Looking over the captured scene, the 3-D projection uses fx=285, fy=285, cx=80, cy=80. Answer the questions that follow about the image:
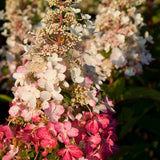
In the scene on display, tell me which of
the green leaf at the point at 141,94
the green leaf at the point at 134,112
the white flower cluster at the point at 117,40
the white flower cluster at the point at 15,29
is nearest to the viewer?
the white flower cluster at the point at 117,40

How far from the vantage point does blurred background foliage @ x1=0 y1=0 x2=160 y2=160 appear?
188cm

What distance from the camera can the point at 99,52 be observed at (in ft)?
6.27

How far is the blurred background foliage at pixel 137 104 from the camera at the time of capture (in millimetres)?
1884

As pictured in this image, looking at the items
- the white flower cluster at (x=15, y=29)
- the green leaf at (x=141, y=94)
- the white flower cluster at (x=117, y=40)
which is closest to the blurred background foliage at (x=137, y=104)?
the green leaf at (x=141, y=94)

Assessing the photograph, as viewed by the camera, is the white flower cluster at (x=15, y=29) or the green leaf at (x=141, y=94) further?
the white flower cluster at (x=15, y=29)

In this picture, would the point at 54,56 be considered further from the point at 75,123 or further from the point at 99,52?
the point at 99,52

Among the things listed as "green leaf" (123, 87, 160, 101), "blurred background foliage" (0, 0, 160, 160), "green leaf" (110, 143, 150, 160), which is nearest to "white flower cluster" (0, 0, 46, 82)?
"blurred background foliage" (0, 0, 160, 160)

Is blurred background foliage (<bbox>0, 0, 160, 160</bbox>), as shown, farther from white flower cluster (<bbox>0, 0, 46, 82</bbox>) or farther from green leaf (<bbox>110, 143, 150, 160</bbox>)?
white flower cluster (<bbox>0, 0, 46, 82</bbox>)

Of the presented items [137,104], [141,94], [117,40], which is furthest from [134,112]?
[117,40]

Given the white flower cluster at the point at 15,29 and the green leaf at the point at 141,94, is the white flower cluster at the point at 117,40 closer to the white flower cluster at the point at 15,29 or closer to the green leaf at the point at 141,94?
the green leaf at the point at 141,94

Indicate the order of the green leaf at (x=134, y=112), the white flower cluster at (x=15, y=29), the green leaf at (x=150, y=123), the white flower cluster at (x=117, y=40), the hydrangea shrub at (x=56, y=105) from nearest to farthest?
1. the hydrangea shrub at (x=56, y=105)
2. the white flower cluster at (x=117, y=40)
3. the green leaf at (x=134, y=112)
4. the white flower cluster at (x=15, y=29)
5. the green leaf at (x=150, y=123)

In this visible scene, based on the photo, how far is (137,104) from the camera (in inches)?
86.8

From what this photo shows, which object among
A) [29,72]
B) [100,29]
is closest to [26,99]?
[29,72]

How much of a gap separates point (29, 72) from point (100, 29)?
917mm
